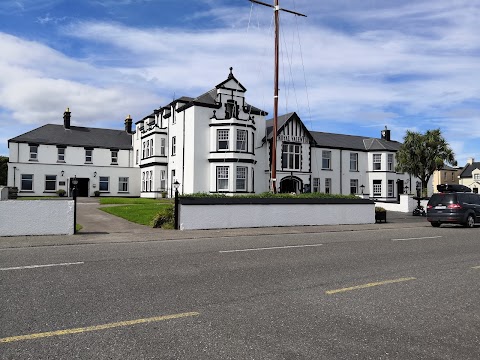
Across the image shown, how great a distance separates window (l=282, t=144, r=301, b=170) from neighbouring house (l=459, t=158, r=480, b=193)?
53952 millimetres

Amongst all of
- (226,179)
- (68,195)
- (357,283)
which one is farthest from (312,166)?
(357,283)

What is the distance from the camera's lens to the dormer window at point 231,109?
37.5 metres

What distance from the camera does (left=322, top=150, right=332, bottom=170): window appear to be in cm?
4447

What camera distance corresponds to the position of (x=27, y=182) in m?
42.8

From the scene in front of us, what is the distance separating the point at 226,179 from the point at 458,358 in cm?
3224

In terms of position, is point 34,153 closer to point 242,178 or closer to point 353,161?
point 242,178

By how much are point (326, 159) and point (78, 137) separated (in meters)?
30.5

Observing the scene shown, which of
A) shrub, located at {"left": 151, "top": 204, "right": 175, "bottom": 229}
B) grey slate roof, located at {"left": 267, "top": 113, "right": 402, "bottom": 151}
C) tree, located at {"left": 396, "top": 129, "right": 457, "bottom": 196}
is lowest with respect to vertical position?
shrub, located at {"left": 151, "top": 204, "right": 175, "bottom": 229}

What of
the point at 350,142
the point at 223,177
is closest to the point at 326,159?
the point at 350,142

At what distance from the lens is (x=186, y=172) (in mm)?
36688

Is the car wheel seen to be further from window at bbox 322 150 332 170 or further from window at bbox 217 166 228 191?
window at bbox 322 150 332 170

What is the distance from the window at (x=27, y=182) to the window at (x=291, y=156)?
2784 cm

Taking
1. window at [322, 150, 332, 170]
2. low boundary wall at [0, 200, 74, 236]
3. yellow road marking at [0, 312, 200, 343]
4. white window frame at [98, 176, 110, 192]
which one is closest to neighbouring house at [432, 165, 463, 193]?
window at [322, 150, 332, 170]

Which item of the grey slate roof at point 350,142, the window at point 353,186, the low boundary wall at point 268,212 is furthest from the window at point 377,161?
the low boundary wall at point 268,212
